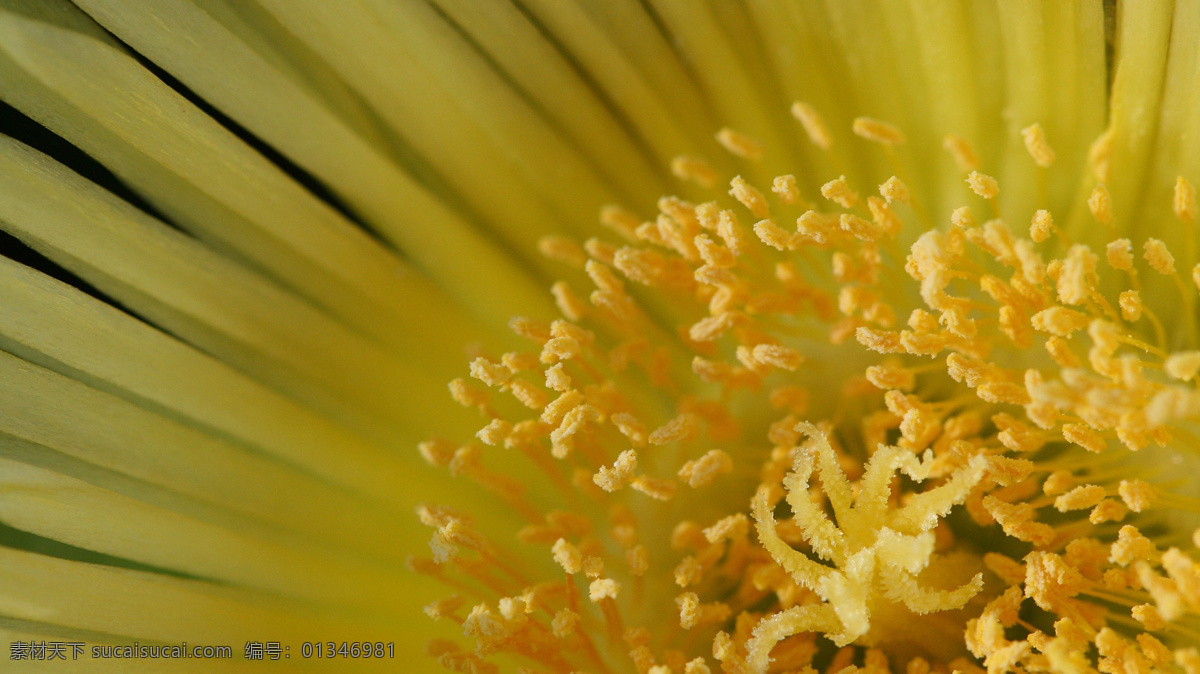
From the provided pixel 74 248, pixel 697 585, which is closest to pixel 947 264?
pixel 697 585

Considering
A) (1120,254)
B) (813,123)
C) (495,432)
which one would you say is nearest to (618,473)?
(495,432)

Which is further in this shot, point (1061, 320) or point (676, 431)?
point (676, 431)

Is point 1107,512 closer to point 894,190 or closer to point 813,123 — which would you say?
point 894,190

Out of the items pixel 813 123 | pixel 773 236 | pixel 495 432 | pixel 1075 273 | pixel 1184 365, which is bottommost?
pixel 1184 365

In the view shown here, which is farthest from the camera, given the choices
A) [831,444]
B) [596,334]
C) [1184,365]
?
[596,334]

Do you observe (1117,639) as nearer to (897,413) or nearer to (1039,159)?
(897,413)

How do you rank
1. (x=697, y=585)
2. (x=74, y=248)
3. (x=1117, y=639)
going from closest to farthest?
(x=1117, y=639) → (x=74, y=248) → (x=697, y=585)

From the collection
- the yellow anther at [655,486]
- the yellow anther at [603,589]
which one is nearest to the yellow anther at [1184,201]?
the yellow anther at [655,486]
